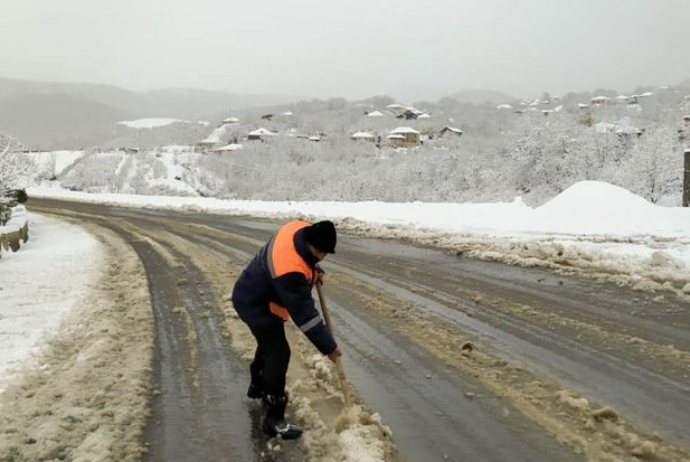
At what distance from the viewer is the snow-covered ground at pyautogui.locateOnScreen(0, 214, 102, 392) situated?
235 inches

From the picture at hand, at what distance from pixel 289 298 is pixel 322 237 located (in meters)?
0.45

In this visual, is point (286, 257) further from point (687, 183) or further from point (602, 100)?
point (602, 100)

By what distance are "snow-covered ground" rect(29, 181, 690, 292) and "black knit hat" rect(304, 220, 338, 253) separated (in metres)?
6.36

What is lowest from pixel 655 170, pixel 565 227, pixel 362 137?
pixel 565 227

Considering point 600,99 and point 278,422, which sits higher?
point 600,99

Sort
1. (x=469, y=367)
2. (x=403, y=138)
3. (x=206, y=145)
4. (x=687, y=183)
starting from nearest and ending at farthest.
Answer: (x=469, y=367) → (x=687, y=183) → (x=403, y=138) → (x=206, y=145)

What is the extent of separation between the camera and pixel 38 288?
29.3 ft

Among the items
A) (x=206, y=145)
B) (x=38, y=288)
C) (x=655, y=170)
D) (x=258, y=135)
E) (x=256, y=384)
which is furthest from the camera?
(x=258, y=135)

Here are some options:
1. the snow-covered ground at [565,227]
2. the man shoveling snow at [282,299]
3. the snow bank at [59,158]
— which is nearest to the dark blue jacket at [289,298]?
the man shoveling snow at [282,299]

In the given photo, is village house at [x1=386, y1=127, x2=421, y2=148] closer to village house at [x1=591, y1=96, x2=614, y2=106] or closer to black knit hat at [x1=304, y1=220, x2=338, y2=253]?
village house at [x1=591, y1=96, x2=614, y2=106]

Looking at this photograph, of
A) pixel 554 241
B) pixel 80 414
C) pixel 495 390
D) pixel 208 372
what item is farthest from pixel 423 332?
pixel 554 241

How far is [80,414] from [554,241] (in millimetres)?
10461

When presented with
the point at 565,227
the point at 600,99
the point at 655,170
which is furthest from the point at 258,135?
the point at 565,227

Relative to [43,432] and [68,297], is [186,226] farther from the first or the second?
[43,432]
